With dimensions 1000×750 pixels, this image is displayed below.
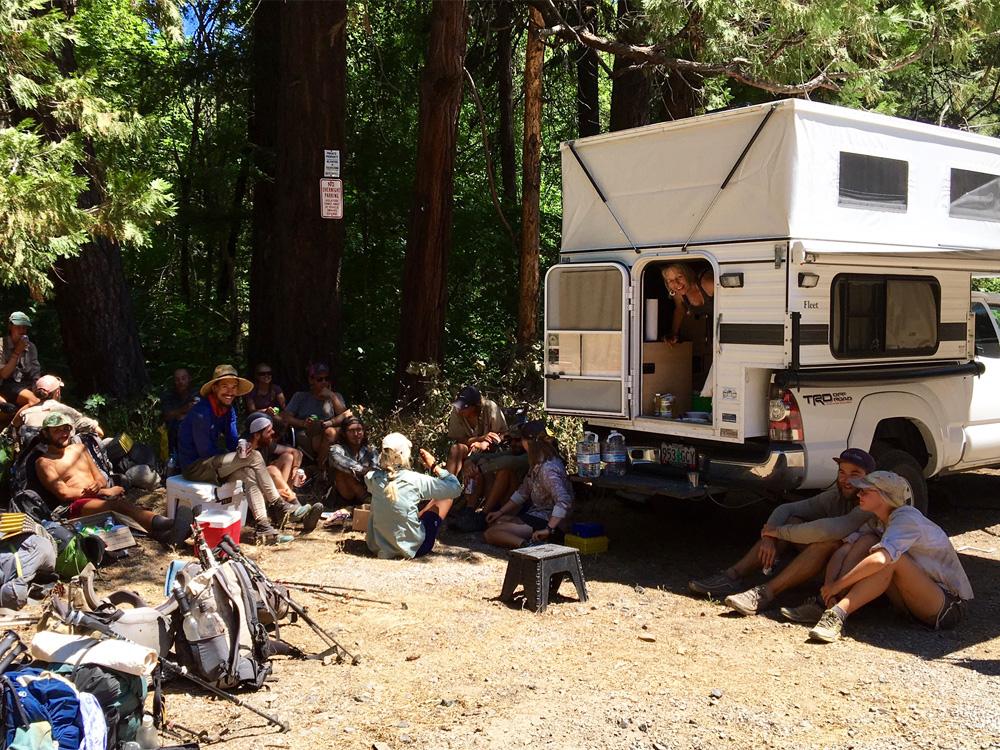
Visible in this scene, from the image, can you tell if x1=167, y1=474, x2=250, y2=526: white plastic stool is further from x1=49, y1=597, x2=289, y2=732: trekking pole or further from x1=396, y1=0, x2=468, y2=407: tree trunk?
x1=49, y1=597, x2=289, y2=732: trekking pole

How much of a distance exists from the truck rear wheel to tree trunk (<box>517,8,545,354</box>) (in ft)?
17.8

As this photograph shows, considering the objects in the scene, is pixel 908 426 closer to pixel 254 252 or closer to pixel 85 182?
pixel 85 182

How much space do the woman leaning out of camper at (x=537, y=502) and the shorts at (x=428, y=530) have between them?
0.49m

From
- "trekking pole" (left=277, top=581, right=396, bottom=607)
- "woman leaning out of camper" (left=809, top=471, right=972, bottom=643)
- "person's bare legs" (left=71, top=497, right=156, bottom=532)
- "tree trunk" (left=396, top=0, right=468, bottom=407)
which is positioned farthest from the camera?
"tree trunk" (left=396, top=0, right=468, bottom=407)

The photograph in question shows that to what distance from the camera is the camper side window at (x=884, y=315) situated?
7195mm

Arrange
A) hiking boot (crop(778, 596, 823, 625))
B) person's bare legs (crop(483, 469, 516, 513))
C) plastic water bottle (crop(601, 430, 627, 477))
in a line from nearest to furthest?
hiking boot (crop(778, 596, 823, 625)) < plastic water bottle (crop(601, 430, 627, 477)) < person's bare legs (crop(483, 469, 516, 513))

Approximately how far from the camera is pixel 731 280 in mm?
7086

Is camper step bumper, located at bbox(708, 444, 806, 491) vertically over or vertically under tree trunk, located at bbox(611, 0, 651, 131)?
under

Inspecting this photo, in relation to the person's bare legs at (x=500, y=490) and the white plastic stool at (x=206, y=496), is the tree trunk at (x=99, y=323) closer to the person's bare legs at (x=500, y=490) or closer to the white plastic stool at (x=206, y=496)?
the white plastic stool at (x=206, y=496)

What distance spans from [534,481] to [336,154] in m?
5.19

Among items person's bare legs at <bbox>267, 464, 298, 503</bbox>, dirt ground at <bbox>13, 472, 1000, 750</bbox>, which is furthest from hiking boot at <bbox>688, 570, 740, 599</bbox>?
person's bare legs at <bbox>267, 464, 298, 503</bbox>

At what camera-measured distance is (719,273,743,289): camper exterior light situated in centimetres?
704

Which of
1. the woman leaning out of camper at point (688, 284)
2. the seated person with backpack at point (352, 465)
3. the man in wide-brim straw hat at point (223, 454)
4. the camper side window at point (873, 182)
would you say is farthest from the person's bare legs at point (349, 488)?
the camper side window at point (873, 182)

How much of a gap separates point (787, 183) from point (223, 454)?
4.74 meters
